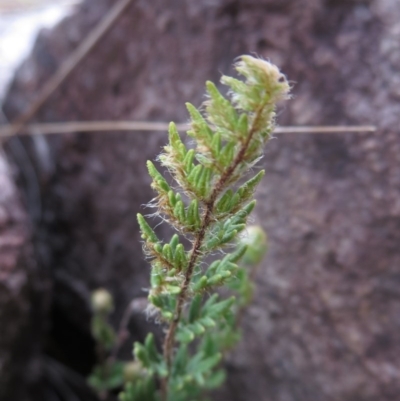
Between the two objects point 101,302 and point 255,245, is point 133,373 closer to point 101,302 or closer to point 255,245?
point 101,302

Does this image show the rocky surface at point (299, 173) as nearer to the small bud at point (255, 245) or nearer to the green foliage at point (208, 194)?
the small bud at point (255, 245)

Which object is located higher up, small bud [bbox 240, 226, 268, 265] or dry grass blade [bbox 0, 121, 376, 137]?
dry grass blade [bbox 0, 121, 376, 137]

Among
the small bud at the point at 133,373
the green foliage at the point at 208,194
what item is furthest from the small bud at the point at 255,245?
the small bud at the point at 133,373

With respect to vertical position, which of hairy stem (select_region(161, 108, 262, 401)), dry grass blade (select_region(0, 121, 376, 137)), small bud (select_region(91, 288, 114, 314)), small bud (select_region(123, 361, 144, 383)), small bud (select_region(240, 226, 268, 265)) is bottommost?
small bud (select_region(123, 361, 144, 383))

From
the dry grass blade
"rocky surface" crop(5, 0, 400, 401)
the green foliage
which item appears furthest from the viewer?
the dry grass blade

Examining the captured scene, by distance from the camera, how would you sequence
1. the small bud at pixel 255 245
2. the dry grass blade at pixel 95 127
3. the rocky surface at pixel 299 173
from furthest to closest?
the dry grass blade at pixel 95 127 → the rocky surface at pixel 299 173 → the small bud at pixel 255 245

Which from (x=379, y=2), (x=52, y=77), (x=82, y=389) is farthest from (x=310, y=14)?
(x=82, y=389)

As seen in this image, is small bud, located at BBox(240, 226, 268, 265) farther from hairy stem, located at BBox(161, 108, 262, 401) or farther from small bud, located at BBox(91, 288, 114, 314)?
small bud, located at BBox(91, 288, 114, 314)

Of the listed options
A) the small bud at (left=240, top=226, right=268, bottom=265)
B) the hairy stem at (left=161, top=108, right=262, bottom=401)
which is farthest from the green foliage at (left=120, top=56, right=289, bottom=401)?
the small bud at (left=240, top=226, right=268, bottom=265)
